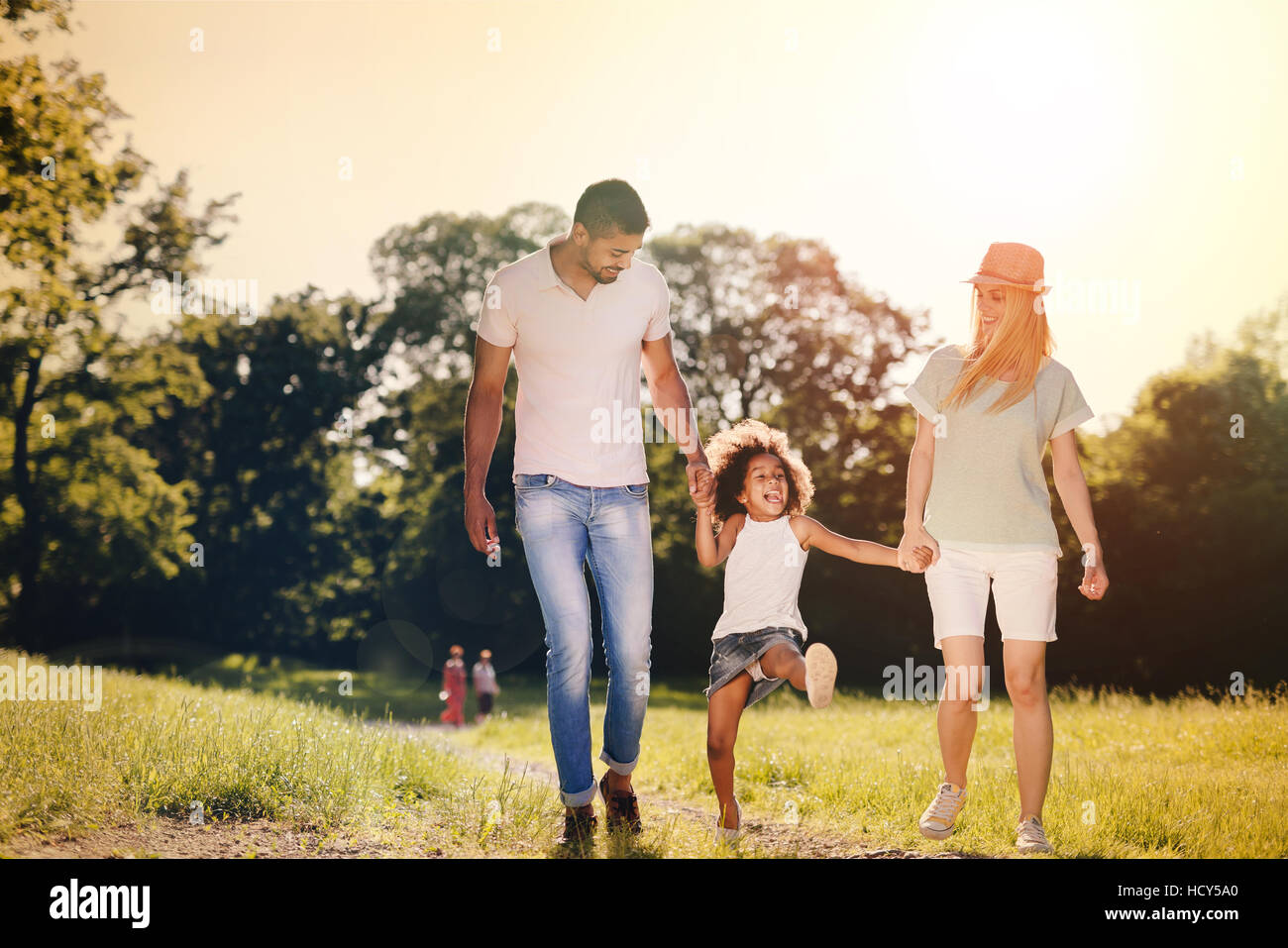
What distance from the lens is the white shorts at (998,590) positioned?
4.52m

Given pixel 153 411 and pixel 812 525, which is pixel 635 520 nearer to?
pixel 812 525

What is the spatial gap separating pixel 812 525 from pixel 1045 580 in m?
1.11

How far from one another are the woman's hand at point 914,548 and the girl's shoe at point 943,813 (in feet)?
3.29

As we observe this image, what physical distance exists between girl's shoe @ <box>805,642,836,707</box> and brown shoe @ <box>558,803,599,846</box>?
117 centimetres

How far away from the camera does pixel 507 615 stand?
29484 millimetres

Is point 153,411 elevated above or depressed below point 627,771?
above

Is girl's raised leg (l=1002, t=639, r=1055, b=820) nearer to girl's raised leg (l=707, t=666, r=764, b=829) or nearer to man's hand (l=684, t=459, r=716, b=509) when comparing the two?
girl's raised leg (l=707, t=666, r=764, b=829)

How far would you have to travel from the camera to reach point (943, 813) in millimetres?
4676

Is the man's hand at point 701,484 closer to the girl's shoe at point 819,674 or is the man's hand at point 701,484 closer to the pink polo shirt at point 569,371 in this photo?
the pink polo shirt at point 569,371

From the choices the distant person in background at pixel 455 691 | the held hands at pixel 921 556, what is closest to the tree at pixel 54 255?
the distant person in background at pixel 455 691

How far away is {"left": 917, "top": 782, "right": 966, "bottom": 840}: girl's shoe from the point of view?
4625 millimetres

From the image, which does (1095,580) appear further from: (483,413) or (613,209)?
(483,413)

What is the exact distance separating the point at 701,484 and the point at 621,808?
1577 millimetres
